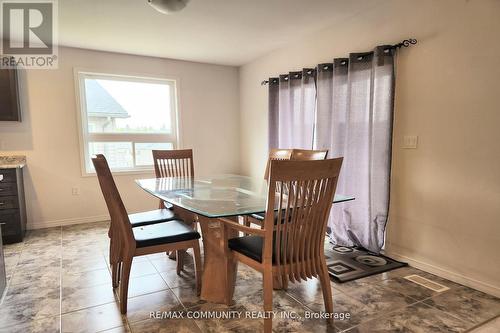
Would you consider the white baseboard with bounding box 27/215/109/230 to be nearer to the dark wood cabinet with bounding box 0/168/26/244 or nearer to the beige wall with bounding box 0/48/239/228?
the beige wall with bounding box 0/48/239/228

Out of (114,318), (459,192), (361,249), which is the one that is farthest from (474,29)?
(114,318)

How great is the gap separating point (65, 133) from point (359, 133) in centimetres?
356

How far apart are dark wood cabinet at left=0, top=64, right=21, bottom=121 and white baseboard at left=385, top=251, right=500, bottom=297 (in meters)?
4.27

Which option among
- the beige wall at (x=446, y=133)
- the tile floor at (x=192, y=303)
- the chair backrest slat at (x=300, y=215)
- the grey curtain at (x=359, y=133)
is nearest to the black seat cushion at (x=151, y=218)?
the tile floor at (x=192, y=303)

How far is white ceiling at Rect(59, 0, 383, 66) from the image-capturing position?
8.58ft

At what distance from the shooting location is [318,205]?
1.61 metres

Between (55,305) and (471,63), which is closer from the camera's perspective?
(55,305)

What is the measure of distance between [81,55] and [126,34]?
0.95 metres

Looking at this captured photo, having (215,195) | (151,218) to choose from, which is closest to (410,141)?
(215,195)

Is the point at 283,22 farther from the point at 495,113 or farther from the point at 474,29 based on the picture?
the point at 495,113

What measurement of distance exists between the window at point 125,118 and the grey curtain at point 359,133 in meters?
2.37

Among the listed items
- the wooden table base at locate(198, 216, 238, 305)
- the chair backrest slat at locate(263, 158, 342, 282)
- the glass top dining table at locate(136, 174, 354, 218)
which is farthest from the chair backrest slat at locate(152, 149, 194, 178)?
the chair backrest slat at locate(263, 158, 342, 282)

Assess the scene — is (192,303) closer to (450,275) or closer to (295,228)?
(295,228)

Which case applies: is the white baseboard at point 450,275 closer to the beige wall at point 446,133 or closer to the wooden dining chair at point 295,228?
the beige wall at point 446,133
